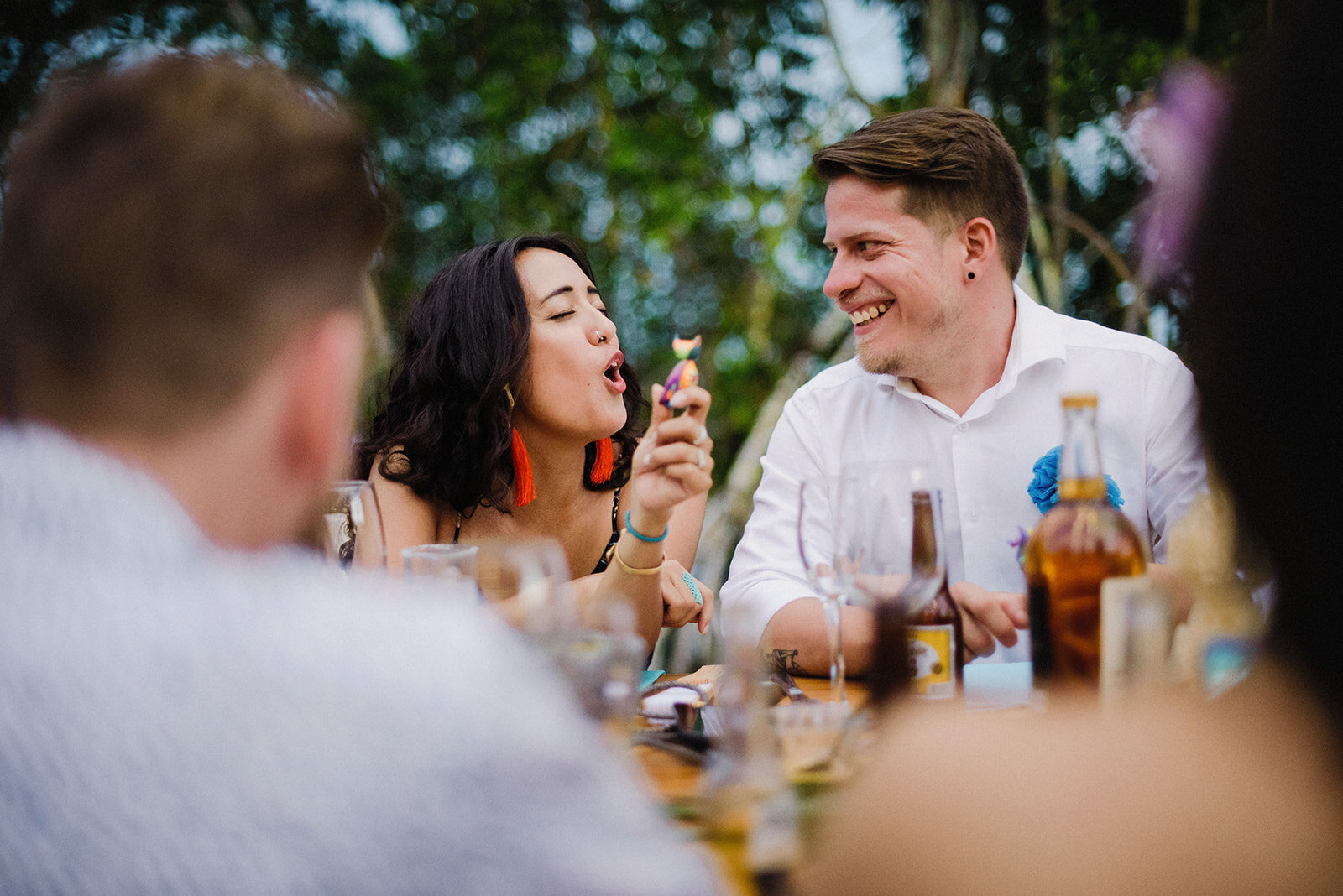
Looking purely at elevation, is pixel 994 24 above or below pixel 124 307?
above

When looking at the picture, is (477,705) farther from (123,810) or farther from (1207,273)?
(1207,273)

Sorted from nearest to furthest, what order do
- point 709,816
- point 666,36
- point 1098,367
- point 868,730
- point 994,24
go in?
point 709,816, point 868,730, point 1098,367, point 994,24, point 666,36

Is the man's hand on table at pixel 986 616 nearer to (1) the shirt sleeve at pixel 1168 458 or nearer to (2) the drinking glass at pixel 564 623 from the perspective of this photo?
(2) the drinking glass at pixel 564 623

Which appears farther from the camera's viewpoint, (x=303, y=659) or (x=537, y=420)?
(x=537, y=420)

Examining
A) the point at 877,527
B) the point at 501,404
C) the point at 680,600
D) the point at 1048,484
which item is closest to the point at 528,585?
the point at 877,527

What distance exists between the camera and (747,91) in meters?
6.69

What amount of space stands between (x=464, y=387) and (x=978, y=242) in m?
1.68

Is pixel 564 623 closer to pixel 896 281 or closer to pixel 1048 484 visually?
pixel 1048 484

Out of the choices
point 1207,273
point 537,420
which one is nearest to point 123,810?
point 1207,273

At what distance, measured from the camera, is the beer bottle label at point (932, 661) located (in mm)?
1507

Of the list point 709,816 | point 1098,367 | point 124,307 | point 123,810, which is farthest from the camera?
point 1098,367

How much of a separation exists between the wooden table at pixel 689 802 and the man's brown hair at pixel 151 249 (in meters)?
0.68

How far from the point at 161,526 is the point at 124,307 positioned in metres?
0.20

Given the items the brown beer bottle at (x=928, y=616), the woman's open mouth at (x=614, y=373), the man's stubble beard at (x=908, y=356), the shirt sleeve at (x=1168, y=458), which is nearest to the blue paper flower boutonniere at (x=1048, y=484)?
the shirt sleeve at (x=1168, y=458)
